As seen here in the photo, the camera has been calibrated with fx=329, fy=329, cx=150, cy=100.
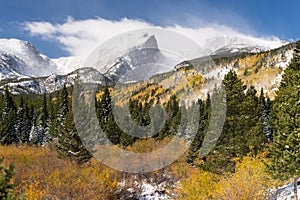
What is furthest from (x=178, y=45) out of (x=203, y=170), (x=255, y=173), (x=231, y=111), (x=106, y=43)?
(x=203, y=170)

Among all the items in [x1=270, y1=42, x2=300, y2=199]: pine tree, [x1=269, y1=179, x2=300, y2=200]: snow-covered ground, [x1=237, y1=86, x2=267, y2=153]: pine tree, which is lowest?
[x1=269, y1=179, x2=300, y2=200]: snow-covered ground

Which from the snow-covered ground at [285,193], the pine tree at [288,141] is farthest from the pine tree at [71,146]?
the pine tree at [288,141]

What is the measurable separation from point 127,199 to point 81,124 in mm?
17824

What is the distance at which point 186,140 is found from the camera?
5094cm

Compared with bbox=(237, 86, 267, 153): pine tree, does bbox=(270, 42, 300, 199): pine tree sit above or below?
below

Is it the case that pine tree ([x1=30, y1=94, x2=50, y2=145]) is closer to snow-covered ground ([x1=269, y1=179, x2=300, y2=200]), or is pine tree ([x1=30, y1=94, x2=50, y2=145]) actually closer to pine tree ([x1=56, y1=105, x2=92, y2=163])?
pine tree ([x1=56, y1=105, x2=92, y2=163])

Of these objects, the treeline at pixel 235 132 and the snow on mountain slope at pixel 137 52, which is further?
the treeline at pixel 235 132

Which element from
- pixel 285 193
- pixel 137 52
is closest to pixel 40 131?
pixel 137 52

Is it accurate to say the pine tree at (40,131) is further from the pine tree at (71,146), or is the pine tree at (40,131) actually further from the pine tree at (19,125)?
the pine tree at (71,146)

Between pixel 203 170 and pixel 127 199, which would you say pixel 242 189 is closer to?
pixel 203 170

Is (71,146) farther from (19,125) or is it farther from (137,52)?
(19,125)

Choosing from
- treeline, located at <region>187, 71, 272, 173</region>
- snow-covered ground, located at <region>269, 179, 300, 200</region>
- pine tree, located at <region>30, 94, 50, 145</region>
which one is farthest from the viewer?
pine tree, located at <region>30, 94, 50, 145</region>

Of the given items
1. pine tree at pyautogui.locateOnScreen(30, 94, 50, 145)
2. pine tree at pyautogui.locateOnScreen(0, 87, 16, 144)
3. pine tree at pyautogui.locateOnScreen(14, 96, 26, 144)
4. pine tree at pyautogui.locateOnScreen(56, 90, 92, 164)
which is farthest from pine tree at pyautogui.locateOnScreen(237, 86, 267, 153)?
pine tree at pyautogui.locateOnScreen(14, 96, 26, 144)

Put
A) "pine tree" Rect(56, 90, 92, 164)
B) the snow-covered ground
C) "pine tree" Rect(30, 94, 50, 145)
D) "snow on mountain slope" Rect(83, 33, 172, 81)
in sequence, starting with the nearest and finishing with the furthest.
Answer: the snow-covered ground
"snow on mountain slope" Rect(83, 33, 172, 81)
"pine tree" Rect(56, 90, 92, 164)
"pine tree" Rect(30, 94, 50, 145)
